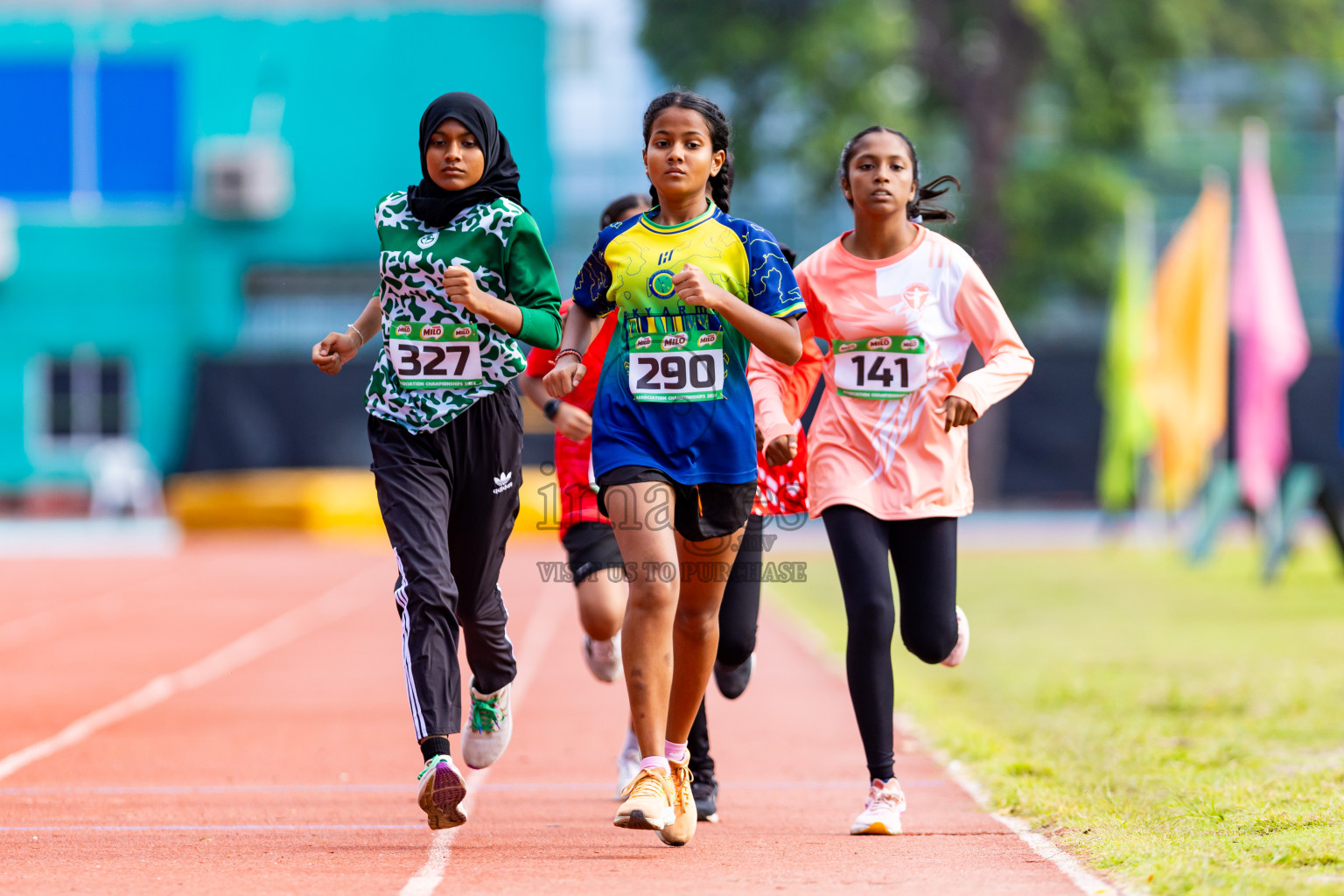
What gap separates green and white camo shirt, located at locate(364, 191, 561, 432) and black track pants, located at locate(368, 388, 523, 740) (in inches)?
2.6

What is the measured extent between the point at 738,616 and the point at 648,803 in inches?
40.0

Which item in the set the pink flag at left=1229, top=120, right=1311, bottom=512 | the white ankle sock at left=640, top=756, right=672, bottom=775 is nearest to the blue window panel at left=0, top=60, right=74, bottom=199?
the pink flag at left=1229, top=120, right=1311, bottom=512

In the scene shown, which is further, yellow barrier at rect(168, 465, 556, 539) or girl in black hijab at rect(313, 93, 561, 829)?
yellow barrier at rect(168, 465, 556, 539)

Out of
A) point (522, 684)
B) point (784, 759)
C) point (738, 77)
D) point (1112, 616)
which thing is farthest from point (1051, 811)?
point (738, 77)

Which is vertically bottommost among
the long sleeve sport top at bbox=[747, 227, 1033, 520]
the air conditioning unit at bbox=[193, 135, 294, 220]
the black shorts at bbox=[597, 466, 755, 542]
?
the black shorts at bbox=[597, 466, 755, 542]

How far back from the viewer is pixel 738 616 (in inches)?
227

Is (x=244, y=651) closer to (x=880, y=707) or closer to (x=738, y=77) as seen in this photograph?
(x=880, y=707)

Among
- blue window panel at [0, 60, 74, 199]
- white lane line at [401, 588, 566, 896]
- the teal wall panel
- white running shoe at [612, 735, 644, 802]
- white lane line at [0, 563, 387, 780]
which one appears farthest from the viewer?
blue window panel at [0, 60, 74, 199]

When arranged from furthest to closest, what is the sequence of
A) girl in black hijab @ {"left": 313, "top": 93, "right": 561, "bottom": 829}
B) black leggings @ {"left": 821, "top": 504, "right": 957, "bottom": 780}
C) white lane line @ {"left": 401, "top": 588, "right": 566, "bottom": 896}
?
1. black leggings @ {"left": 821, "top": 504, "right": 957, "bottom": 780}
2. girl in black hijab @ {"left": 313, "top": 93, "right": 561, "bottom": 829}
3. white lane line @ {"left": 401, "top": 588, "right": 566, "bottom": 896}

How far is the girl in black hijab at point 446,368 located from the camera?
5.11 m

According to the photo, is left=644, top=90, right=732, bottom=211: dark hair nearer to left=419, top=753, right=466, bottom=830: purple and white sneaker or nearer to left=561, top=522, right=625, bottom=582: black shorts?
left=561, top=522, right=625, bottom=582: black shorts

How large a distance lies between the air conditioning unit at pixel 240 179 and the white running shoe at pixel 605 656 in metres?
29.9

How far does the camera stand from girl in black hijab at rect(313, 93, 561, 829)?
16.8 ft

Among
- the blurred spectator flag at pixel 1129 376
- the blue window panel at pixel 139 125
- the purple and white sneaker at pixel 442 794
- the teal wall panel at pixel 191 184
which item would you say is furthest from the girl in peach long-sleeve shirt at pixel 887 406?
the blue window panel at pixel 139 125
